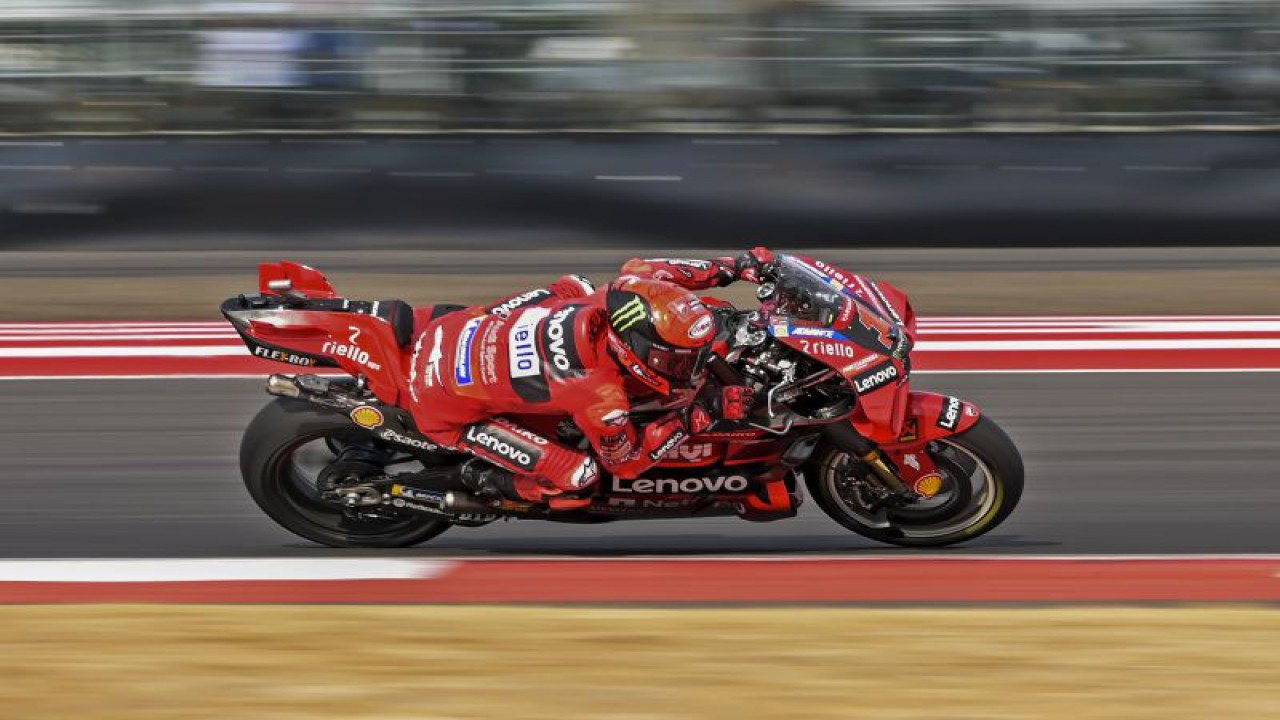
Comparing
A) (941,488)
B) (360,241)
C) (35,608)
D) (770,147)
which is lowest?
(35,608)

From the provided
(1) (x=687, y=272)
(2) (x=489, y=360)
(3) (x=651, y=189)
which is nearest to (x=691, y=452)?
(1) (x=687, y=272)

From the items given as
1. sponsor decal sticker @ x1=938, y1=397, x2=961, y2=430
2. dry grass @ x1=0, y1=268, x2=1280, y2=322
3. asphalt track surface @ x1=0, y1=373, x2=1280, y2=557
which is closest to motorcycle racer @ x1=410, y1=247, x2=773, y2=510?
asphalt track surface @ x1=0, y1=373, x2=1280, y2=557

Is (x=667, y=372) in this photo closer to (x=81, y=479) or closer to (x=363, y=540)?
(x=363, y=540)

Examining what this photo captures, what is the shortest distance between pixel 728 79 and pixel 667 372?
8.93 metres

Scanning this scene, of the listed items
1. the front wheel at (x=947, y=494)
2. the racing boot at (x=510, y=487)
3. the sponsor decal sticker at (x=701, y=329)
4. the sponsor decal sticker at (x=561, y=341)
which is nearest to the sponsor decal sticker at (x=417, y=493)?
the racing boot at (x=510, y=487)

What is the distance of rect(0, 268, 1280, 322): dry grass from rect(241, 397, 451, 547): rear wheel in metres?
6.33

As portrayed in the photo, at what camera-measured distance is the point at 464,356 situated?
6730mm

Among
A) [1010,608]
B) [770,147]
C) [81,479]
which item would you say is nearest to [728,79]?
[770,147]

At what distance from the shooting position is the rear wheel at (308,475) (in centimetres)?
681

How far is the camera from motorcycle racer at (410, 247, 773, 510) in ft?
21.1

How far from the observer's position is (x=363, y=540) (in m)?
7.14

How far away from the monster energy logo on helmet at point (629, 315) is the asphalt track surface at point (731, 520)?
1.25m

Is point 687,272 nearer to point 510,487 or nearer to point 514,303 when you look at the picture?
point 514,303

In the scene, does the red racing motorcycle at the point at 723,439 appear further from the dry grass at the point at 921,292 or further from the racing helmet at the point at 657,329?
the dry grass at the point at 921,292
